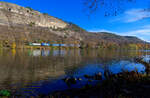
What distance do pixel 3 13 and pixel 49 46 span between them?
246ft

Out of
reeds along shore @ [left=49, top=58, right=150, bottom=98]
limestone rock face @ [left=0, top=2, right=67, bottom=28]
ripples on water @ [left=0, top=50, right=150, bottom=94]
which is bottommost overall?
ripples on water @ [left=0, top=50, right=150, bottom=94]

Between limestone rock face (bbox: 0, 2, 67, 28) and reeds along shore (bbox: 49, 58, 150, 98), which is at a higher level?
limestone rock face (bbox: 0, 2, 67, 28)

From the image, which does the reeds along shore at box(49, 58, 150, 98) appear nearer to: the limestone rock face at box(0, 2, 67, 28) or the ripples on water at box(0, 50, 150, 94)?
the ripples on water at box(0, 50, 150, 94)

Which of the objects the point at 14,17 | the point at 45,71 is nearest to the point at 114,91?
the point at 45,71

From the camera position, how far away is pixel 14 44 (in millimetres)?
87188

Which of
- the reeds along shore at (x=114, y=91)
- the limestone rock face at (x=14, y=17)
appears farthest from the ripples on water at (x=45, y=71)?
the limestone rock face at (x=14, y=17)

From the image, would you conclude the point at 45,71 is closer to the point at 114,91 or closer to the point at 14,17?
the point at 114,91

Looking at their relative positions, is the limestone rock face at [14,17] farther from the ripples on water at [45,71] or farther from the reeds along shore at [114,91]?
the reeds along shore at [114,91]

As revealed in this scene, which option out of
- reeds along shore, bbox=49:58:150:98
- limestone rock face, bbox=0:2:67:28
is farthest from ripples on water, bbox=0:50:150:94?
limestone rock face, bbox=0:2:67:28

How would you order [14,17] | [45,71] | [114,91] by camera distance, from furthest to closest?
1. [14,17]
2. [45,71]
3. [114,91]

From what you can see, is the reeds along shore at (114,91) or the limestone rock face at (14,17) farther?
the limestone rock face at (14,17)

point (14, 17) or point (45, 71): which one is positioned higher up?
point (14, 17)

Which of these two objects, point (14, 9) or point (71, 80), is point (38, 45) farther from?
point (71, 80)

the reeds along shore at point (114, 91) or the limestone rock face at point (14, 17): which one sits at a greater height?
the limestone rock face at point (14, 17)
